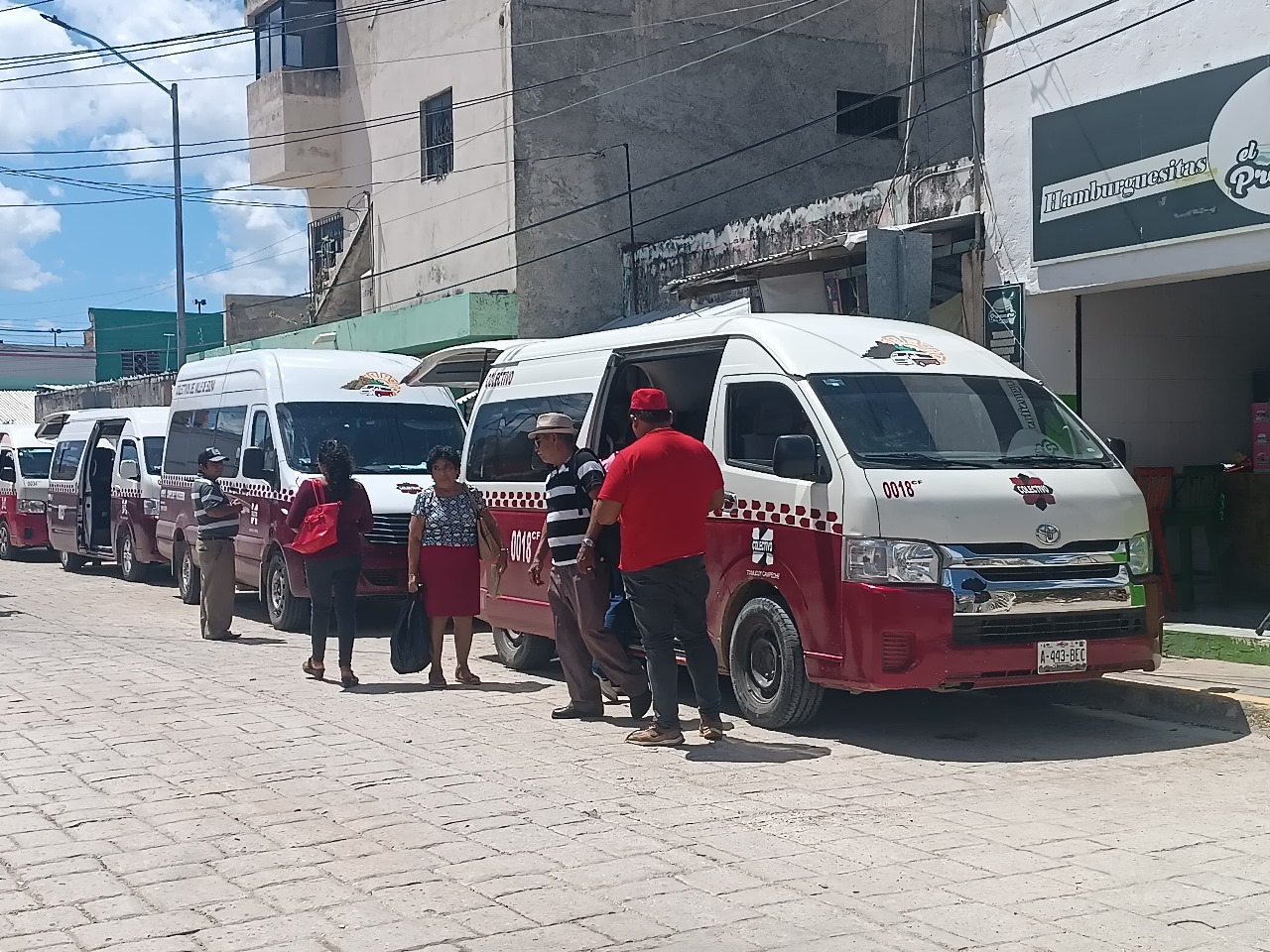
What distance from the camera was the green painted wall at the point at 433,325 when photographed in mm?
22828

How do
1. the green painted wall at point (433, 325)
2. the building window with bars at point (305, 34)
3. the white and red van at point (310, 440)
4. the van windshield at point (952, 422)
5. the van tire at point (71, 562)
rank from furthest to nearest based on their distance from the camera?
the building window with bars at point (305, 34) → the green painted wall at point (433, 325) → the van tire at point (71, 562) → the white and red van at point (310, 440) → the van windshield at point (952, 422)

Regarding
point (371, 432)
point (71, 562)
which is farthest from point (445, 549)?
point (71, 562)

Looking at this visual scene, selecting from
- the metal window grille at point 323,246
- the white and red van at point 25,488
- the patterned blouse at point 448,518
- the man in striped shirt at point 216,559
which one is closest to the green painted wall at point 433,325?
the white and red van at point 25,488

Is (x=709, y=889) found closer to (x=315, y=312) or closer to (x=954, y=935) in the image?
(x=954, y=935)

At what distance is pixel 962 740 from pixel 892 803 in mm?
1646

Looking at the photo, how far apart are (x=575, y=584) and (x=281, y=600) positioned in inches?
239

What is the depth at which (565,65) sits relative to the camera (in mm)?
23453

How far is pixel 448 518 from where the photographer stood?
1020 cm

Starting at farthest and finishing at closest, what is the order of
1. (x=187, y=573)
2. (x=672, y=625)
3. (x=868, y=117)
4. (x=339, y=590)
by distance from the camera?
(x=868, y=117), (x=187, y=573), (x=339, y=590), (x=672, y=625)

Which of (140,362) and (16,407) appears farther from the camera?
(16,407)

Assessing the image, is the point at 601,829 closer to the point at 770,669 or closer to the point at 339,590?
the point at 770,669

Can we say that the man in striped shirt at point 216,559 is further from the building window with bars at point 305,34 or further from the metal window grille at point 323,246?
the building window with bars at point 305,34

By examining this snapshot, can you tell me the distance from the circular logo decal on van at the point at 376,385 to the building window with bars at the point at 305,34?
17.5 metres

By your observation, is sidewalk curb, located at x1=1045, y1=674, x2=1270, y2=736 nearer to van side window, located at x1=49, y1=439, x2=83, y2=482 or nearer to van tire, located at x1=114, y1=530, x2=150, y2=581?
van tire, located at x1=114, y1=530, x2=150, y2=581
